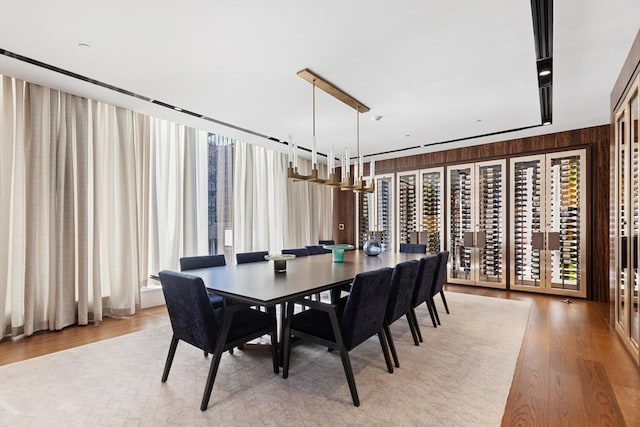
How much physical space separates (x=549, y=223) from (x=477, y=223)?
43.2 inches

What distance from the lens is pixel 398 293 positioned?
105 inches

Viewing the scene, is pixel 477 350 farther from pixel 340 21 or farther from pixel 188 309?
pixel 340 21

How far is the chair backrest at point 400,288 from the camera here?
263 cm

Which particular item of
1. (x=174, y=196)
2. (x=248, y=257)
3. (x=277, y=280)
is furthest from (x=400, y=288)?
(x=174, y=196)

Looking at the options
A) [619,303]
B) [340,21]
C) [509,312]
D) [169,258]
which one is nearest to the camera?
[340,21]

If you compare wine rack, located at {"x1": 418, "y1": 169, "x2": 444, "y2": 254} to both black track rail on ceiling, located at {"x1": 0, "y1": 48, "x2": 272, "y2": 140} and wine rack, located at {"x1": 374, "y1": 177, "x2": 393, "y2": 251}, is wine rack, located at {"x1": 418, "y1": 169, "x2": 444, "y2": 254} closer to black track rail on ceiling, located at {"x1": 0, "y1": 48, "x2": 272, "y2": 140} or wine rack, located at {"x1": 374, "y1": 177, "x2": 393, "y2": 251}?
wine rack, located at {"x1": 374, "y1": 177, "x2": 393, "y2": 251}

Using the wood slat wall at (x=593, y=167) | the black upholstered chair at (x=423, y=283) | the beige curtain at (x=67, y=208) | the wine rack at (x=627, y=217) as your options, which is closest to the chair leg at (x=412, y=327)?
the black upholstered chair at (x=423, y=283)

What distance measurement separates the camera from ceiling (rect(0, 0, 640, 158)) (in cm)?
215

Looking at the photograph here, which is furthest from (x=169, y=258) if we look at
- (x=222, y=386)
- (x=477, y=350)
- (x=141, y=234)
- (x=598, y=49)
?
(x=598, y=49)

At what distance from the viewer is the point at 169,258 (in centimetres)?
457

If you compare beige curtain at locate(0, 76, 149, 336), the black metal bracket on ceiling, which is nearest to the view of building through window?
beige curtain at locate(0, 76, 149, 336)

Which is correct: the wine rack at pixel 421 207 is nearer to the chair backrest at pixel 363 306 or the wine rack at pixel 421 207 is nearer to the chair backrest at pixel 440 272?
the chair backrest at pixel 440 272

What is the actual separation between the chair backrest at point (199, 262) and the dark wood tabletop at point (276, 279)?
0.36 metres

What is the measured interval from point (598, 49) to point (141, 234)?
5.28 m
